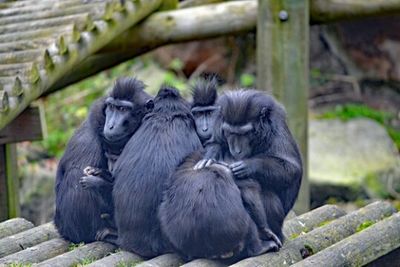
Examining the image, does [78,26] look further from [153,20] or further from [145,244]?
[145,244]

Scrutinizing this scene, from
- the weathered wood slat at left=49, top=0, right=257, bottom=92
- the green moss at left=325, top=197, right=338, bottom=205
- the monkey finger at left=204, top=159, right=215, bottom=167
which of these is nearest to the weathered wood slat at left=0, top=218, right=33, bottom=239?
the monkey finger at left=204, top=159, right=215, bottom=167

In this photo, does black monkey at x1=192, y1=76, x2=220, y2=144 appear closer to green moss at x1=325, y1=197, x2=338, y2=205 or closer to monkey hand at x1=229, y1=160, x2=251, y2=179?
monkey hand at x1=229, y1=160, x2=251, y2=179

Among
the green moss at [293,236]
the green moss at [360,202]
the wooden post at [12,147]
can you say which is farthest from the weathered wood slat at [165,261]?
the green moss at [360,202]

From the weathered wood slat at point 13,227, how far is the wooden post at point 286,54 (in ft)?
7.94

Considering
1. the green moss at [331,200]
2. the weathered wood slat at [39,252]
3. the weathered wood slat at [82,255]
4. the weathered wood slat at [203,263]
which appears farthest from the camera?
the green moss at [331,200]

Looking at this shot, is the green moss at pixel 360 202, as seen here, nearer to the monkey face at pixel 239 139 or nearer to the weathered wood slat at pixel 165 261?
the monkey face at pixel 239 139

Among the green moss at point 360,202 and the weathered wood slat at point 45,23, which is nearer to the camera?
the weathered wood slat at point 45,23

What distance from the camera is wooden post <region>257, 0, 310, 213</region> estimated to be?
7094 millimetres

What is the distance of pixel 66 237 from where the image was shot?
17.3ft

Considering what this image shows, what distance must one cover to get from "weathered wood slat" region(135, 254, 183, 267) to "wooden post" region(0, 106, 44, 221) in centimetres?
232

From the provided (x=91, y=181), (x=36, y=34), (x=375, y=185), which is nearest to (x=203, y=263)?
(x=91, y=181)

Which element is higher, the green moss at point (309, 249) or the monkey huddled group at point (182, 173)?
the monkey huddled group at point (182, 173)

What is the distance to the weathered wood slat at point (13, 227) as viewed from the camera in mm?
5652

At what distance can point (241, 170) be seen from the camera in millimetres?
4730
